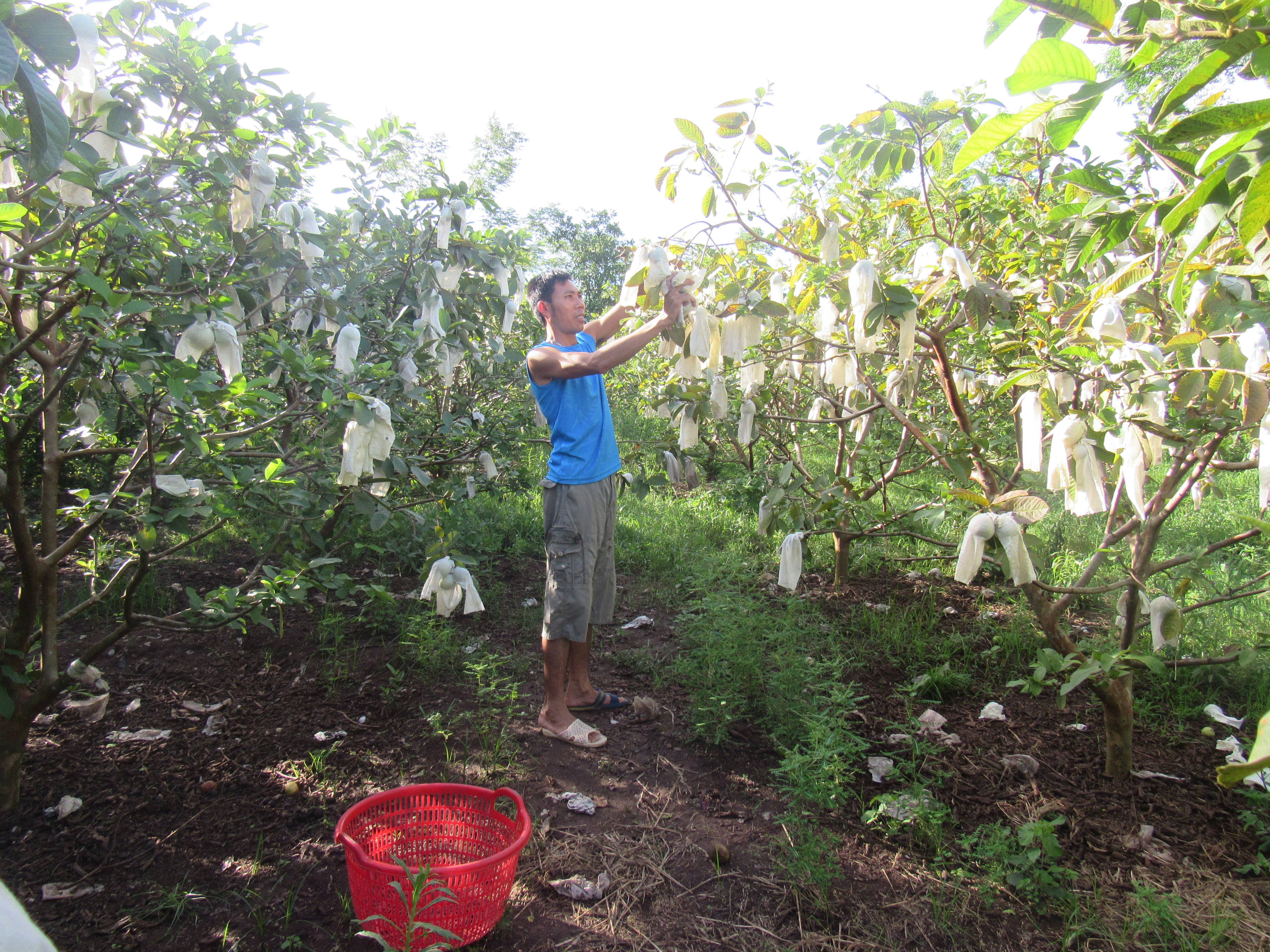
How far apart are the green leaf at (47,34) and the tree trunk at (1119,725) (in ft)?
7.63

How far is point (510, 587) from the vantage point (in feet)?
11.9

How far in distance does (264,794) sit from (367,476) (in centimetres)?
92

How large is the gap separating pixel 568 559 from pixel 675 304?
1.01 meters

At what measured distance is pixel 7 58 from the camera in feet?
1.76

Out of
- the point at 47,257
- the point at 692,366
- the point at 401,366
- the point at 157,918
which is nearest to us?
the point at 157,918

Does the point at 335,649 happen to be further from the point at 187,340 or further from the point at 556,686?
the point at 187,340

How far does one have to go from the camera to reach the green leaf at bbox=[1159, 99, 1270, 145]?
0.62 m

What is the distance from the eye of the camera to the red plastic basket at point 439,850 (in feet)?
4.71

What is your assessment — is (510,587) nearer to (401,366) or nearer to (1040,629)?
(401,366)

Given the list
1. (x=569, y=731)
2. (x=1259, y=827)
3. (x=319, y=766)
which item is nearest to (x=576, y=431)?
(x=569, y=731)

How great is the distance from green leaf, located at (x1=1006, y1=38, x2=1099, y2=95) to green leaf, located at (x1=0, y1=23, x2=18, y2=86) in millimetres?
809

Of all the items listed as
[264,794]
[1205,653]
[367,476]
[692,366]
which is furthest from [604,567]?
[1205,653]

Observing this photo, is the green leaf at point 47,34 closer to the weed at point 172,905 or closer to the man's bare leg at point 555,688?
the weed at point 172,905

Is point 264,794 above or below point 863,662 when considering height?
below
